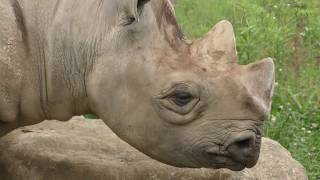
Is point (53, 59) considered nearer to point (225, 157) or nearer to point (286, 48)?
point (225, 157)

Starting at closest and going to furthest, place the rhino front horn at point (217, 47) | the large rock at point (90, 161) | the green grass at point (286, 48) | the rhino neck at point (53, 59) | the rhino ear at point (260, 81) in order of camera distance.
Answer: the rhino ear at point (260, 81), the rhino front horn at point (217, 47), the rhino neck at point (53, 59), the large rock at point (90, 161), the green grass at point (286, 48)

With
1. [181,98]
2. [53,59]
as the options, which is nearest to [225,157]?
[181,98]

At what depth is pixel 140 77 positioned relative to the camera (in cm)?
324

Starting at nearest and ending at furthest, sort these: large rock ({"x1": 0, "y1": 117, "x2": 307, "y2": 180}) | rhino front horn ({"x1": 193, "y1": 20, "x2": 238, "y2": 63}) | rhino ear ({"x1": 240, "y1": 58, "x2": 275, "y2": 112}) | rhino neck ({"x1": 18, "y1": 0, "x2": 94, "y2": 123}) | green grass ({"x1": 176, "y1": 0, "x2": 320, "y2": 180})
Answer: rhino ear ({"x1": 240, "y1": 58, "x2": 275, "y2": 112}) < rhino front horn ({"x1": 193, "y1": 20, "x2": 238, "y2": 63}) < rhino neck ({"x1": 18, "y1": 0, "x2": 94, "y2": 123}) < large rock ({"x1": 0, "y1": 117, "x2": 307, "y2": 180}) < green grass ({"x1": 176, "y1": 0, "x2": 320, "y2": 180})

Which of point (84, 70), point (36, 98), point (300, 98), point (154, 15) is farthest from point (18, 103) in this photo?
point (300, 98)

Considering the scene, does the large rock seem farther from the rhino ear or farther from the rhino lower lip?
the rhino ear

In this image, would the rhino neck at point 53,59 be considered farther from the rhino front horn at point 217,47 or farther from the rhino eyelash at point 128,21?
the rhino front horn at point 217,47

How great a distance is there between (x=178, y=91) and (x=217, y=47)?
23 cm

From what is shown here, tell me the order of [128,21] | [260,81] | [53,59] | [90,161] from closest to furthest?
[260,81], [128,21], [53,59], [90,161]

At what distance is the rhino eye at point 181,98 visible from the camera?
3203 millimetres

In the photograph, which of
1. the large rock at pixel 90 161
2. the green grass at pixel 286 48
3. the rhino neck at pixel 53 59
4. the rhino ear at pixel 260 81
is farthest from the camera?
the green grass at pixel 286 48

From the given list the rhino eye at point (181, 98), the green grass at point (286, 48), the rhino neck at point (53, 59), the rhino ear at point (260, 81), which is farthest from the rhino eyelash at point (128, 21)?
the green grass at point (286, 48)

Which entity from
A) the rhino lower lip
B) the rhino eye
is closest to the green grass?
the rhino lower lip

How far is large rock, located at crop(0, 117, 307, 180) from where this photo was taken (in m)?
3.95
